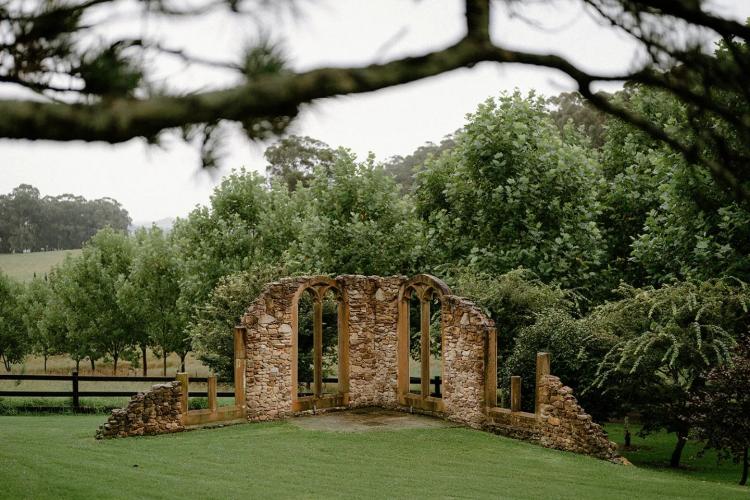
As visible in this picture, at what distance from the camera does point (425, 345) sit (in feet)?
60.1

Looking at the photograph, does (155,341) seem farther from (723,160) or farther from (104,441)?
(723,160)

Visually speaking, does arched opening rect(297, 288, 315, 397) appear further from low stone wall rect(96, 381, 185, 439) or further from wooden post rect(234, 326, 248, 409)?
low stone wall rect(96, 381, 185, 439)

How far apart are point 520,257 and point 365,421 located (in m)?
7.00

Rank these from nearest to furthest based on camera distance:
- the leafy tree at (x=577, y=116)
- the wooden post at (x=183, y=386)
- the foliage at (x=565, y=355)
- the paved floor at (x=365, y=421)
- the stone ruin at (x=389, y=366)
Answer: the stone ruin at (x=389, y=366)
the wooden post at (x=183, y=386)
the foliage at (x=565, y=355)
the paved floor at (x=365, y=421)
the leafy tree at (x=577, y=116)

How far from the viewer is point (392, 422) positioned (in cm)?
1703

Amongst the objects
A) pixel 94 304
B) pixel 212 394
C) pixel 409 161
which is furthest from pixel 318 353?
pixel 409 161

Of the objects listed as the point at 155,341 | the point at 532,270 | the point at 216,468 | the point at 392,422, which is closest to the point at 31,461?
the point at 216,468

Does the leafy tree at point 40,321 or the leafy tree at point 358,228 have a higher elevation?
the leafy tree at point 358,228

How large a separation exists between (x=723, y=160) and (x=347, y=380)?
46.9ft

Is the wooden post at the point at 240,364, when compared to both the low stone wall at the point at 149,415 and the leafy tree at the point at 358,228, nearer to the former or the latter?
the low stone wall at the point at 149,415

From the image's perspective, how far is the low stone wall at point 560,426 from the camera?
45.9 feet

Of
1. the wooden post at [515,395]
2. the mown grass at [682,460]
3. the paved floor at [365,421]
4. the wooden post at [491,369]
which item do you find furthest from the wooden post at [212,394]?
the mown grass at [682,460]

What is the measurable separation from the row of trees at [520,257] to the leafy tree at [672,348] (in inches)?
1.7

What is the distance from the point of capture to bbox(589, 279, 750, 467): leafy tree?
14.4m
